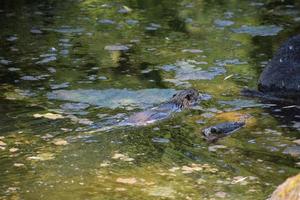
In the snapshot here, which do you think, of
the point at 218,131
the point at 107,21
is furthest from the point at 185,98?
the point at 107,21

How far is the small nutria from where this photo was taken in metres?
6.45

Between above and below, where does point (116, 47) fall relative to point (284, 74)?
below

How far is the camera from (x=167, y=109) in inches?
265

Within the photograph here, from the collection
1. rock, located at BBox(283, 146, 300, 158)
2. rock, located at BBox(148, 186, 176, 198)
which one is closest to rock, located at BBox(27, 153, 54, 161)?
rock, located at BBox(148, 186, 176, 198)

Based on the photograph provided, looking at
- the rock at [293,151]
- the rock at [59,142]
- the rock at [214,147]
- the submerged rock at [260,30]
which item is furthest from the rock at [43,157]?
the submerged rock at [260,30]

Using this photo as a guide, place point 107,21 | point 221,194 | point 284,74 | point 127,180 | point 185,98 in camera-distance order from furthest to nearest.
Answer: point 107,21
point 284,74
point 185,98
point 127,180
point 221,194

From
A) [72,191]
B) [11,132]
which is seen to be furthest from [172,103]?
[72,191]

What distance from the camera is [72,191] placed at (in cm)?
493

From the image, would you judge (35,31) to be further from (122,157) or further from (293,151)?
(293,151)

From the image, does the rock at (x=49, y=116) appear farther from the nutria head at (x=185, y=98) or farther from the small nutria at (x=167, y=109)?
the nutria head at (x=185, y=98)

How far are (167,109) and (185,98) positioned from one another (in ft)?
1.02

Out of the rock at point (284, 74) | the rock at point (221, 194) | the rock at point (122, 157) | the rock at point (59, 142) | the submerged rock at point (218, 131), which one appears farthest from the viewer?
the rock at point (284, 74)

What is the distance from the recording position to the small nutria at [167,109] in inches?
254

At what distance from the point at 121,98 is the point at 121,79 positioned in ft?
2.57
